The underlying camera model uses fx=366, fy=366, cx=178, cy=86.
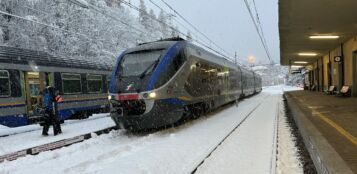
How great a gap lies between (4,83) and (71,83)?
152 inches

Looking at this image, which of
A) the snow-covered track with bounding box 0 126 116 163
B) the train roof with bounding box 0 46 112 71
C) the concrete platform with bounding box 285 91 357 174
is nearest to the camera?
the concrete platform with bounding box 285 91 357 174

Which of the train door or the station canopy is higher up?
the station canopy

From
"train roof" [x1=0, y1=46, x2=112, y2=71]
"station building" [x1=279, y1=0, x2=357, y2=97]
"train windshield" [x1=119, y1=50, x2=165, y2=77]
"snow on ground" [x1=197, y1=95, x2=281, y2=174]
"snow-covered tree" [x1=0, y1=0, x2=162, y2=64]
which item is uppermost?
"snow-covered tree" [x1=0, y1=0, x2=162, y2=64]

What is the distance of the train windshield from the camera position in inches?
425

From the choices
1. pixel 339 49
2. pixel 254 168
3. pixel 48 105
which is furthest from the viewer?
pixel 339 49

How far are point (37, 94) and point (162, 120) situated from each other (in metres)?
6.09

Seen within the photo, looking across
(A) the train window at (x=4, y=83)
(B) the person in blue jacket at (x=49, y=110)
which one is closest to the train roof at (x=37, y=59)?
(A) the train window at (x=4, y=83)

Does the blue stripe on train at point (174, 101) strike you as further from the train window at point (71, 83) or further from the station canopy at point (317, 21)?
the train window at point (71, 83)

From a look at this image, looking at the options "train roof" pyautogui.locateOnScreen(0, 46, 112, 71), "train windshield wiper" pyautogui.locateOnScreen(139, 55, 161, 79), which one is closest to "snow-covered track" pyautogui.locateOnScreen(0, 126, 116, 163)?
"train windshield wiper" pyautogui.locateOnScreen(139, 55, 161, 79)

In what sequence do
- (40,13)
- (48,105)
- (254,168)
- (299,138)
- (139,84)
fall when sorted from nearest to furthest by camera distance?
(254,168), (299,138), (139,84), (48,105), (40,13)

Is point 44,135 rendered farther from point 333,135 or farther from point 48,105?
point 333,135

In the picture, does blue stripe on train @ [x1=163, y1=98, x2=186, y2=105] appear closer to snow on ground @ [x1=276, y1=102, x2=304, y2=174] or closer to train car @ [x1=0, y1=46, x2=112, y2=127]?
snow on ground @ [x1=276, y1=102, x2=304, y2=174]

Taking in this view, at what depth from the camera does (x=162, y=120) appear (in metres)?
10.4

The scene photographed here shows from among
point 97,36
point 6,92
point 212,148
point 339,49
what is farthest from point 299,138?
point 97,36
